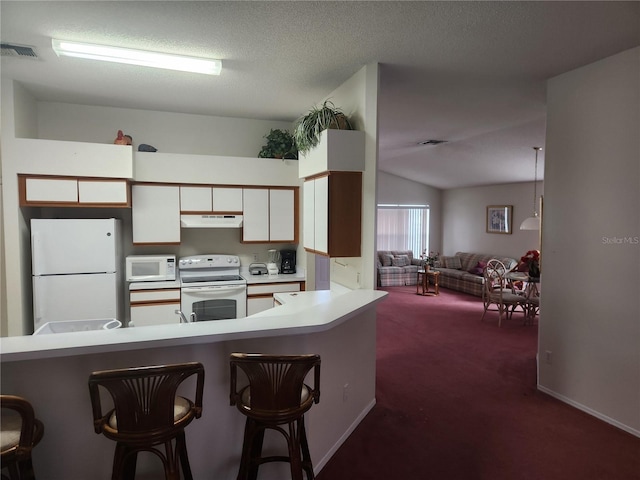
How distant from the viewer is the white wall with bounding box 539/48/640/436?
269 centimetres

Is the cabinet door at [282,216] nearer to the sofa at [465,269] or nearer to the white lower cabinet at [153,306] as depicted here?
the white lower cabinet at [153,306]

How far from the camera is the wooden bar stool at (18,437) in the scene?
138 cm

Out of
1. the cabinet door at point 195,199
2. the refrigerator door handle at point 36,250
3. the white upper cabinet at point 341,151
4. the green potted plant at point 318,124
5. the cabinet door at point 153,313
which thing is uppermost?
the green potted plant at point 318,124

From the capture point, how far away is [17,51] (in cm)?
276

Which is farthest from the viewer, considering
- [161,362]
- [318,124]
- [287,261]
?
[287,261]

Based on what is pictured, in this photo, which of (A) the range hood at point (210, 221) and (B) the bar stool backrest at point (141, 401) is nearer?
(B) the bar stool backrest at point (141, 401)

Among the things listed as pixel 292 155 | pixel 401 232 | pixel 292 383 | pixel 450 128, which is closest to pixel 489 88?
pixel 450 128

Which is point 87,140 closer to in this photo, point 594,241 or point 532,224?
point 594,241

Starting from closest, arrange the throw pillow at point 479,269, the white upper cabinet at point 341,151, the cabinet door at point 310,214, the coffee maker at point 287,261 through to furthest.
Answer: the white upper cabinet at point 341,151
the cabinet door at point 310,214
the coffee maker at point 287,261
the throw pillow at point 479,269

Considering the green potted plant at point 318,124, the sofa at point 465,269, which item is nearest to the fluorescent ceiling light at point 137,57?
the green potted plant at point 318,124

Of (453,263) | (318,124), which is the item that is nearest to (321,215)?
(318,124)

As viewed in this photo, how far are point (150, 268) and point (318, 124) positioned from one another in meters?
2.45

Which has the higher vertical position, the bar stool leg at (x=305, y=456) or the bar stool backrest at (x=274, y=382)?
the bar stool backrest at (x=274, y=382)

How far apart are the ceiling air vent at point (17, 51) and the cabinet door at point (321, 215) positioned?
2.32 m
